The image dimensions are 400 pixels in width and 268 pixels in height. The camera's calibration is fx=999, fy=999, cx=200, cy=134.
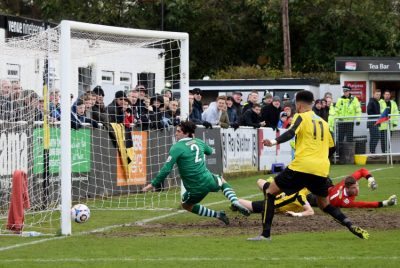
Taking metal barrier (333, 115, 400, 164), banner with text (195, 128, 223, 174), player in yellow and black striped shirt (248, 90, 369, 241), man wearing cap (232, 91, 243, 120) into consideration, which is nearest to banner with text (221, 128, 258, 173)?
banner with text (195, 128, 223, 174)

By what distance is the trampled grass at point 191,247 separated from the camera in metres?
10.4

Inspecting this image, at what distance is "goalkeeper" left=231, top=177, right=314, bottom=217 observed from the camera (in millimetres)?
15102

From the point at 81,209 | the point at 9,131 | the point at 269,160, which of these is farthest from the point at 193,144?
the point at 269,160

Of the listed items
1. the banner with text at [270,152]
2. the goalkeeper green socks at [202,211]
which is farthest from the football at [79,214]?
the banner with text at [270,152]

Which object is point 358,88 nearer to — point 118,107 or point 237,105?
point 237,105

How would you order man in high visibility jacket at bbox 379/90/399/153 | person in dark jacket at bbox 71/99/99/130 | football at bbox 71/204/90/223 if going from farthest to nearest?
man in high visibility jacket at bbox 379/90/399/153 < person in dark jacket at bbox 71/99/99/130 < football at bbox 71/204/90/223

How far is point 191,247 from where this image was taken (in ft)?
38.5

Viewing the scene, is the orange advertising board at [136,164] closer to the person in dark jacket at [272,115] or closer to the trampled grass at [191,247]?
the trampled grass at [191,247]

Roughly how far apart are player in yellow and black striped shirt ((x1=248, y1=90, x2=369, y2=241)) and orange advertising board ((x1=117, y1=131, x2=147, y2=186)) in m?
7.95

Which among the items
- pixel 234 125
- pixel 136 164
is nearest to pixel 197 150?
pixel 136 164

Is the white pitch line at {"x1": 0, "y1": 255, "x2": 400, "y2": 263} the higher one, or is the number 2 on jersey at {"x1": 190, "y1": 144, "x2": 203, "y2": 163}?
the number 2 on jersey at {"x1": 190, "y1": 144, "x2": 203, "y2": 163}

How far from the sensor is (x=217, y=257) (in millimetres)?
10805

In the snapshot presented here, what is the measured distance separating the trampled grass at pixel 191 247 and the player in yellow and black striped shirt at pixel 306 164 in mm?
294

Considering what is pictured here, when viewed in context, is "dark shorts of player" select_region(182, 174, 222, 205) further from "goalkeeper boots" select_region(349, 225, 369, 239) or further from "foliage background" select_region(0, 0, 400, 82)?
A: "foliage background" select_region(0, 0, 400, 82)
